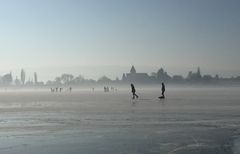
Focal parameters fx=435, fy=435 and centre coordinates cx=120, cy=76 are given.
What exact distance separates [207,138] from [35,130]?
6.76 m

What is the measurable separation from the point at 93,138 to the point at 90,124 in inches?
178

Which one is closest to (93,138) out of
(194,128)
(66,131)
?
(66,131)

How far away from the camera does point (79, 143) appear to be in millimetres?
13500

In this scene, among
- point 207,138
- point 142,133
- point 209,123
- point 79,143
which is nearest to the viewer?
point 79,143

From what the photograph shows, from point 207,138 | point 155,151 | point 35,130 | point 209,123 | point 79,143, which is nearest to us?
point 155,151

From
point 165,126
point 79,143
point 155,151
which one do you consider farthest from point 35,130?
point 155,151

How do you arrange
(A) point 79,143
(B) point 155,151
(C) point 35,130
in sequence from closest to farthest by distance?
(B) point 155,151, (A) point 79,143, (C) point 35,130

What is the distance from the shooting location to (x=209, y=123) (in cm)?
1905

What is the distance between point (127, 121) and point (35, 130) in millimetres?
4802

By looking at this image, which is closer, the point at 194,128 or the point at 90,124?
the point at 194,128

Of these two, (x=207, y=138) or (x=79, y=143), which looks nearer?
(x=79, y=143)

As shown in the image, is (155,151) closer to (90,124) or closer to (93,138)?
(93,138)

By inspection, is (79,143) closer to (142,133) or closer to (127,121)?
(142,133)

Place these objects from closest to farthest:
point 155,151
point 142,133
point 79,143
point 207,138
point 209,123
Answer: point 155,151
point 79,143
point 207,138
point 142,133
point 209,123
